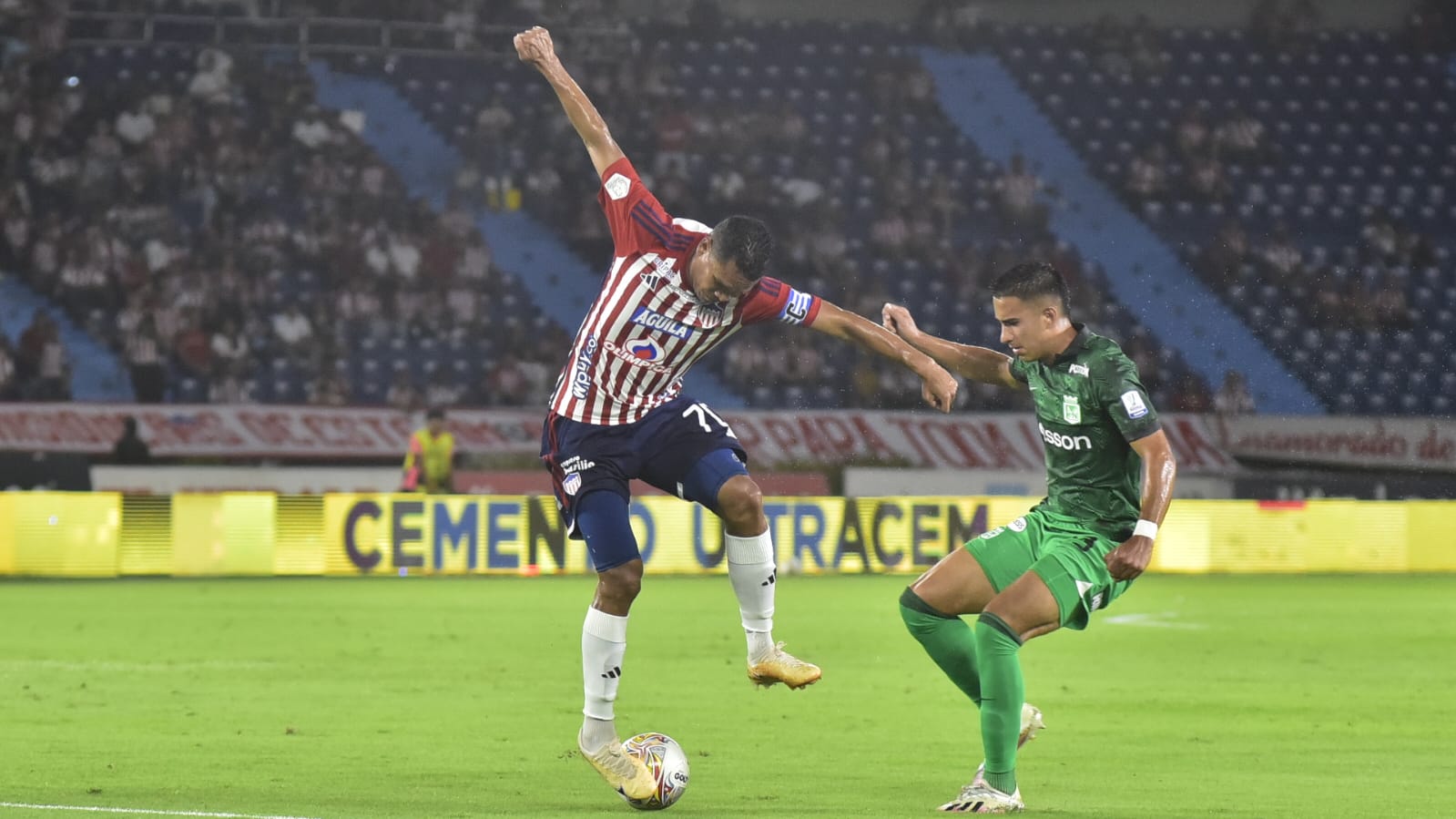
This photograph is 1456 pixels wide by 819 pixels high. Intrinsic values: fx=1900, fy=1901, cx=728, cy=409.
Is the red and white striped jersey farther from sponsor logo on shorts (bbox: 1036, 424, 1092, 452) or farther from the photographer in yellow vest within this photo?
the photographer in yellow vest

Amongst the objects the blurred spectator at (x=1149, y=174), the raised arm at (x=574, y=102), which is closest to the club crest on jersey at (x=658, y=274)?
the raised arm at (x=574, y=102)

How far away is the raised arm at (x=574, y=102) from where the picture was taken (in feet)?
24.2

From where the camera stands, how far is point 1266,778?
7492 millimetres

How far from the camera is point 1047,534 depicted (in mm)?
7066

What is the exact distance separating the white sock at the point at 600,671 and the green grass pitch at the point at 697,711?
26 centimetres

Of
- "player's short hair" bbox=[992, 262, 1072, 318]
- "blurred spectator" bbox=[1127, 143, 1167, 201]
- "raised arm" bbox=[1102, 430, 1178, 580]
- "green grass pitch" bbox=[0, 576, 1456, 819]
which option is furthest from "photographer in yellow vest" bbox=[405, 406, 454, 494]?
"raised arm" bbox=[1102, 430, 1178, 580]

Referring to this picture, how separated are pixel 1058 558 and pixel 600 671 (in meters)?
1.76

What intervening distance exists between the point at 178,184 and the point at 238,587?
917 cm

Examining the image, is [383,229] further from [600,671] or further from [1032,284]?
[1032,284]

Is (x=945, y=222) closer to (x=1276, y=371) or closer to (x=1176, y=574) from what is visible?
(x=1276, y=371)

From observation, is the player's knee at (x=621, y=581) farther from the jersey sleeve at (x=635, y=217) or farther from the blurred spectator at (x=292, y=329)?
the blurred spectator at (x=292, y=329)

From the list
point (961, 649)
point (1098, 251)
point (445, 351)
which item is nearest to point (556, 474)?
point (961, 649)

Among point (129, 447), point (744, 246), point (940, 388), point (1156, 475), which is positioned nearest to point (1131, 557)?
point (1156, 475)

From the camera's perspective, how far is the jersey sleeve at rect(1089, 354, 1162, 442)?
6.67 m
